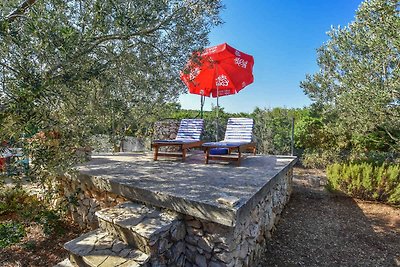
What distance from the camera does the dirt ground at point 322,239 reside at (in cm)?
425

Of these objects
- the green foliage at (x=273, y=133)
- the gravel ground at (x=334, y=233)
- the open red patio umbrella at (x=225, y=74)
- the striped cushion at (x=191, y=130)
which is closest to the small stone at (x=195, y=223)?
the gravel ground at (x=334, y=233)

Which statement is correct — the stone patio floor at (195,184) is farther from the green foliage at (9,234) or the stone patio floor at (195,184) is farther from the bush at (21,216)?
the green foliage at (9,234)

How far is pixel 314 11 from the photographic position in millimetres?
9570

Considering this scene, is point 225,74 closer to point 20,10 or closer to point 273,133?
point 273,133

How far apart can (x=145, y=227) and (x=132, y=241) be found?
24 centimetres

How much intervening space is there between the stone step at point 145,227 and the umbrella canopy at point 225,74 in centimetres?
447

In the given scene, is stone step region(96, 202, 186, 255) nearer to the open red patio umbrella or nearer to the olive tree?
the olive tree

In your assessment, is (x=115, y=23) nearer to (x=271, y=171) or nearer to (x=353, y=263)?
(x=271, y=171)

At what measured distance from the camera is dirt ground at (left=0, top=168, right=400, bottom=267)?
4254 millimetres

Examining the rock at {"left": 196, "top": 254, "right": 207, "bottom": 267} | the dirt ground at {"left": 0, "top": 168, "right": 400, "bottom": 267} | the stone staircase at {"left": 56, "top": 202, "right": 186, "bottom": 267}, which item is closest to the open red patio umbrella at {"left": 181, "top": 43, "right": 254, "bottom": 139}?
the dirt ground at {"left": 0, "top": 168, "right": 400, "bottom": 267}

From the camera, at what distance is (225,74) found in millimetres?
8344

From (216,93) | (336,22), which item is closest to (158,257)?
(216,93)

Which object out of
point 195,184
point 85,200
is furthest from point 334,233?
point 85,200

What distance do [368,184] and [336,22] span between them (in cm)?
536
